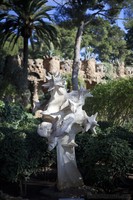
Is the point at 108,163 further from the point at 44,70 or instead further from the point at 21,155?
the point at 44,70

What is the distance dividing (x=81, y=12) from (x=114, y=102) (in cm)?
647

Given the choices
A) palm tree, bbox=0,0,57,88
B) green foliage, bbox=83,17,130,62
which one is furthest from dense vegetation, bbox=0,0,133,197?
green foliage, bbox=83,17,130,62

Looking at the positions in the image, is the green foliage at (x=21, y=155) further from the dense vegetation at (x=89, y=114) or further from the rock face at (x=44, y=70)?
the rock face at (x=44, y=70)

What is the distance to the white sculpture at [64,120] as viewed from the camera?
569 cm

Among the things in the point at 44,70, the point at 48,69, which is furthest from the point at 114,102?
the point at 44,70

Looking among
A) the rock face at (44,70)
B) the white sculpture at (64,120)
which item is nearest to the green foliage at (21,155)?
the white sculpture at (64,120)

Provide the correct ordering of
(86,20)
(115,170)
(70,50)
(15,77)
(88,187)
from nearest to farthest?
1. (115,170)
2. (88,187)
3. (86,20)
4. (15,77)
5. (70,50)

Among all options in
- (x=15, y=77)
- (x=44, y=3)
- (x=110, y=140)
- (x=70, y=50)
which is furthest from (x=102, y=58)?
(x=110, y=140)

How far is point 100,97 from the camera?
11.9m

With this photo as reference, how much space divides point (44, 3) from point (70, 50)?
20.0m

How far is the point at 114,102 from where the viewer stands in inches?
440

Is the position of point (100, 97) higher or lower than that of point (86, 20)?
lower

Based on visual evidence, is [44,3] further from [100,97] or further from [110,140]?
[110,140]

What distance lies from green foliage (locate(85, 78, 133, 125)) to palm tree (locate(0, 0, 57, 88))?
24.8 feet
